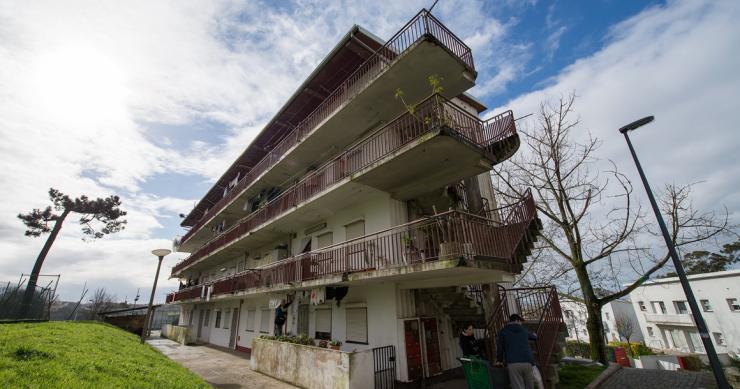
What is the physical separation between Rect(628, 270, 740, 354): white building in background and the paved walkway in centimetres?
1574

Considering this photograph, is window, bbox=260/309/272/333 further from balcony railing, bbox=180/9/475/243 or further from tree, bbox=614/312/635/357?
tree, bbox=614/312/635/357

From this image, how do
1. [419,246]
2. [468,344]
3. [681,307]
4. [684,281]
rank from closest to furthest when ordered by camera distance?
[684,281]
[468,344]
[419,246]
[681,307]

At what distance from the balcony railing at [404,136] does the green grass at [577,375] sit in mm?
7450

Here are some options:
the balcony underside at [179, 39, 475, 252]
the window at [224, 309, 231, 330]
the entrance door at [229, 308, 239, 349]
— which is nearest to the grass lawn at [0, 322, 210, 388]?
the balcony underside at [179, 39, 475, 252]

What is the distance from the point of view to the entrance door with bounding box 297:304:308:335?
530 inches

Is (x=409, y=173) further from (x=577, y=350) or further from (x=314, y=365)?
(x=577, y=350)

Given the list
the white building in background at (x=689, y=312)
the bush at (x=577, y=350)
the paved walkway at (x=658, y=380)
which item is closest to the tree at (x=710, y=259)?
the white building in background at (x=689, y=312)

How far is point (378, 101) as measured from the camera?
1152 centimetres

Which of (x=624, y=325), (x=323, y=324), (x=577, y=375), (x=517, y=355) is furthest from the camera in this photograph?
(x=624, y=325)

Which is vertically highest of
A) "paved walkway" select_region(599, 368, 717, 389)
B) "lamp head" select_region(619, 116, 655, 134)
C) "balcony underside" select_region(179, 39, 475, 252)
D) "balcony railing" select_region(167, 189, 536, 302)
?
"balcony underside" select_region(179, 39, 475, 252)

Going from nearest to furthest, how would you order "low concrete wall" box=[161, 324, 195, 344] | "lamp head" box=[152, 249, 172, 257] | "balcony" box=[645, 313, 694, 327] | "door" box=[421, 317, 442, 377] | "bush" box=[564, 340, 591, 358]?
1. "door" box=[421, 317, 442, 377]
2. "lamp head" box=[152, 249, 172, 257]
3. "low concrete wall" box=[161, 324, 195, 344]
4. "bush" box=[564, 340, 591, 358]
5. "balcony" box=[645, 313, 694, 327]

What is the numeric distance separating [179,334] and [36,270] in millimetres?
12818

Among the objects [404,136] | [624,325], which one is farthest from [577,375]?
[624,325]

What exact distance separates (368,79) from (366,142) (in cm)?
265
